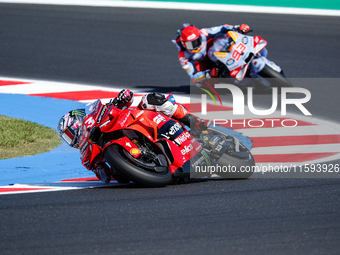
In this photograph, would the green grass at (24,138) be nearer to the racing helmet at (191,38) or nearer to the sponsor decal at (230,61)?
the racing helmet at (191,38)

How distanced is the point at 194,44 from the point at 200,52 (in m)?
0.26

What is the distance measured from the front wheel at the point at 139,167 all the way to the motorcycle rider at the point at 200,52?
4.82m

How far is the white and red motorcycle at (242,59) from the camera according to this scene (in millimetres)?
9773

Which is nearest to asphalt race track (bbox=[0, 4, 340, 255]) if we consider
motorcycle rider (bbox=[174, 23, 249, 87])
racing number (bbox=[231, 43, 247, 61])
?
racing number (bbox=[231, 43, 247, 61])

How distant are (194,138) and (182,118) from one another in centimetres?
24

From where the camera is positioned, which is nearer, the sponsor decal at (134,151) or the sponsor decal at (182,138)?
the sponsor decal at (134,151)

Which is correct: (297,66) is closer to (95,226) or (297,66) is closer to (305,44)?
(305,44)

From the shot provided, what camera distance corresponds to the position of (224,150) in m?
5.61

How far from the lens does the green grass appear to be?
730 cm

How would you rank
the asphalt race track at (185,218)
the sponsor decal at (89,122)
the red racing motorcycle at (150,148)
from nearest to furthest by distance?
the asphalt race track at (185,218), the red racing motorcycle at (150,148), the sponsor decal at (89,122)

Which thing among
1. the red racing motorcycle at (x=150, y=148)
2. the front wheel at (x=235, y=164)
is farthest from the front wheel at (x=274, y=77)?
the red racing motorcycle at (x=150, y=148)

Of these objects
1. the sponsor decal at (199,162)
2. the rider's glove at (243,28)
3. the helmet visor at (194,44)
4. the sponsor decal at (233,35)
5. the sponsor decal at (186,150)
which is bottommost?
the sponsor decal at (199,162)

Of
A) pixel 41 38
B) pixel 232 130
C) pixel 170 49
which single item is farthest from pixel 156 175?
pixel 41 38

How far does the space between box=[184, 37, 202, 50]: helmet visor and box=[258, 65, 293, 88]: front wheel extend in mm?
1303
